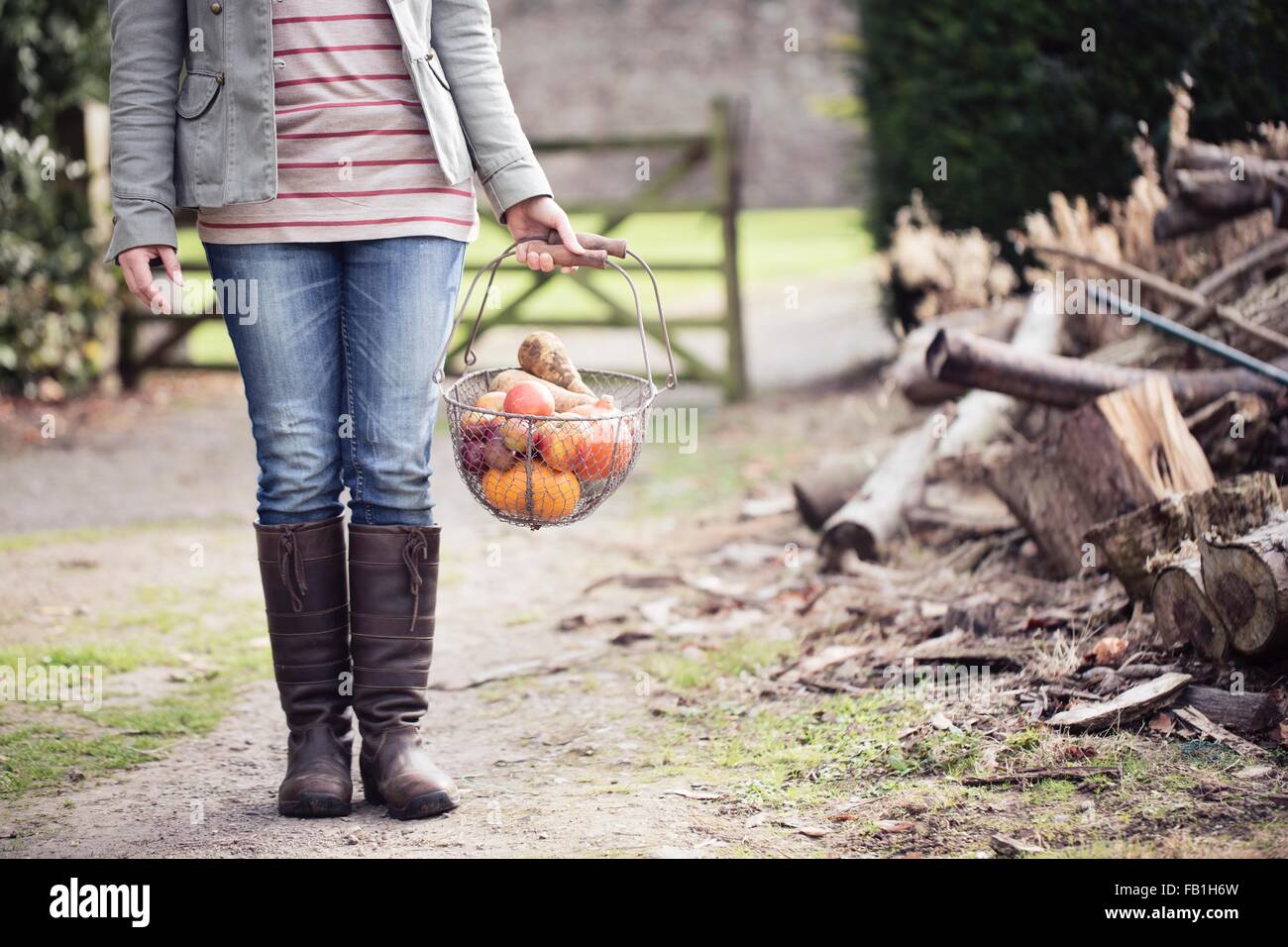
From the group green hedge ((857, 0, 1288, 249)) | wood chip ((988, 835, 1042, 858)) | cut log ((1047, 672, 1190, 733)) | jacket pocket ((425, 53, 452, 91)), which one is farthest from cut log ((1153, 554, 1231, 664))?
green hedge ((857, 0, 1288, 249))

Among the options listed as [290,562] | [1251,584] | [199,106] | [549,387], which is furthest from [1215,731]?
[199,106]

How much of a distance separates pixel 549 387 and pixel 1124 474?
1.84 m

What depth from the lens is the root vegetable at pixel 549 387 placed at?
2.74 m

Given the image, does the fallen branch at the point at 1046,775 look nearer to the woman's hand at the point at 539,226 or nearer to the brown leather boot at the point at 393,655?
the brown leather boot at the point at 393,655

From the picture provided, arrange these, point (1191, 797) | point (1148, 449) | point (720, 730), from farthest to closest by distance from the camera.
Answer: point (1148, 449), point (720, 730), point (1191, 797)

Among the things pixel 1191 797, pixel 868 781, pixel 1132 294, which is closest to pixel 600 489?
pixel 868 781

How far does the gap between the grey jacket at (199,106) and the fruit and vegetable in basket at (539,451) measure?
18.5 inches

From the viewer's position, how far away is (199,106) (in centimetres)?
259

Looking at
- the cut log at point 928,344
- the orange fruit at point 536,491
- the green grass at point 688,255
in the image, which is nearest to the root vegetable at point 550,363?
the orange fruit at point 536,491

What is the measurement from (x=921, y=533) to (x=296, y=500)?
2.56m

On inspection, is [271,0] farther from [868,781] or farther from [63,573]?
[63,573]

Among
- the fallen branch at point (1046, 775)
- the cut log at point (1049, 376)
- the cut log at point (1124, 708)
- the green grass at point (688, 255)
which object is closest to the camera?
the fallen branch at point (1046, 775)

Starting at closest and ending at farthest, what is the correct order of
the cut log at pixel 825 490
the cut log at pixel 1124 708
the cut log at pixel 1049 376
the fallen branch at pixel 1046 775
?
the fallen branch at pixel 1046 775 → the cut log at pixel 1124 708 → the cut log at pixel 1049 376 → the cut log at pixel 825 490
